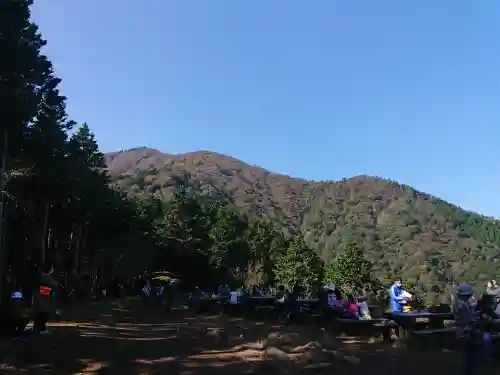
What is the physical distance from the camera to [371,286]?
64688mm

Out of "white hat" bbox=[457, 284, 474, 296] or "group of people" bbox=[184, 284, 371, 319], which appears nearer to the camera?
"white hat" bbox=[457, 284, 474, 296]

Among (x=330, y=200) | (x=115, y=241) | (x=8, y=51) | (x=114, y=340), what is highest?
(x=330, y=200)

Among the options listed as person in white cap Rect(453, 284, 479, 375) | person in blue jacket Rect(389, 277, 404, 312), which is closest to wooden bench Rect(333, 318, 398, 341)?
person in blue jacket Rect(389, 277, 404, 312)

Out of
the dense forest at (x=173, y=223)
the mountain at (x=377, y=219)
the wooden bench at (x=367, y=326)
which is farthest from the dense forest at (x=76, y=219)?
the mountain at (x=377, y=219)

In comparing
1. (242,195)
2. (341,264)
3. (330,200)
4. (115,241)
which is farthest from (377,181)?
(115,241)

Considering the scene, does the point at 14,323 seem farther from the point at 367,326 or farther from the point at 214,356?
the point at 367,326

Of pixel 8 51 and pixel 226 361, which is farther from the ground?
pixel 8 51

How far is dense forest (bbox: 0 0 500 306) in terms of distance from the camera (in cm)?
2420

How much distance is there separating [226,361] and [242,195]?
16691 centimetres

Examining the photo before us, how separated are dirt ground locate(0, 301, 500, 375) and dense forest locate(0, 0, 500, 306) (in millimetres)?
9872

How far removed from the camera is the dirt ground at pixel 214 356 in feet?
28.9

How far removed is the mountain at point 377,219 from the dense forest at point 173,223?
0.55 m

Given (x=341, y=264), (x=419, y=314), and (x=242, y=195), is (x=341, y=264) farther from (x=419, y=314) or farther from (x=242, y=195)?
(x=242, y=195)

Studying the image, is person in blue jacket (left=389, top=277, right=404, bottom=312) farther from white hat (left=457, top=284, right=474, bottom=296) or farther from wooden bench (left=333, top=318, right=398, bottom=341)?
white hat (left=457, top=284, right=474, bottom=296)
